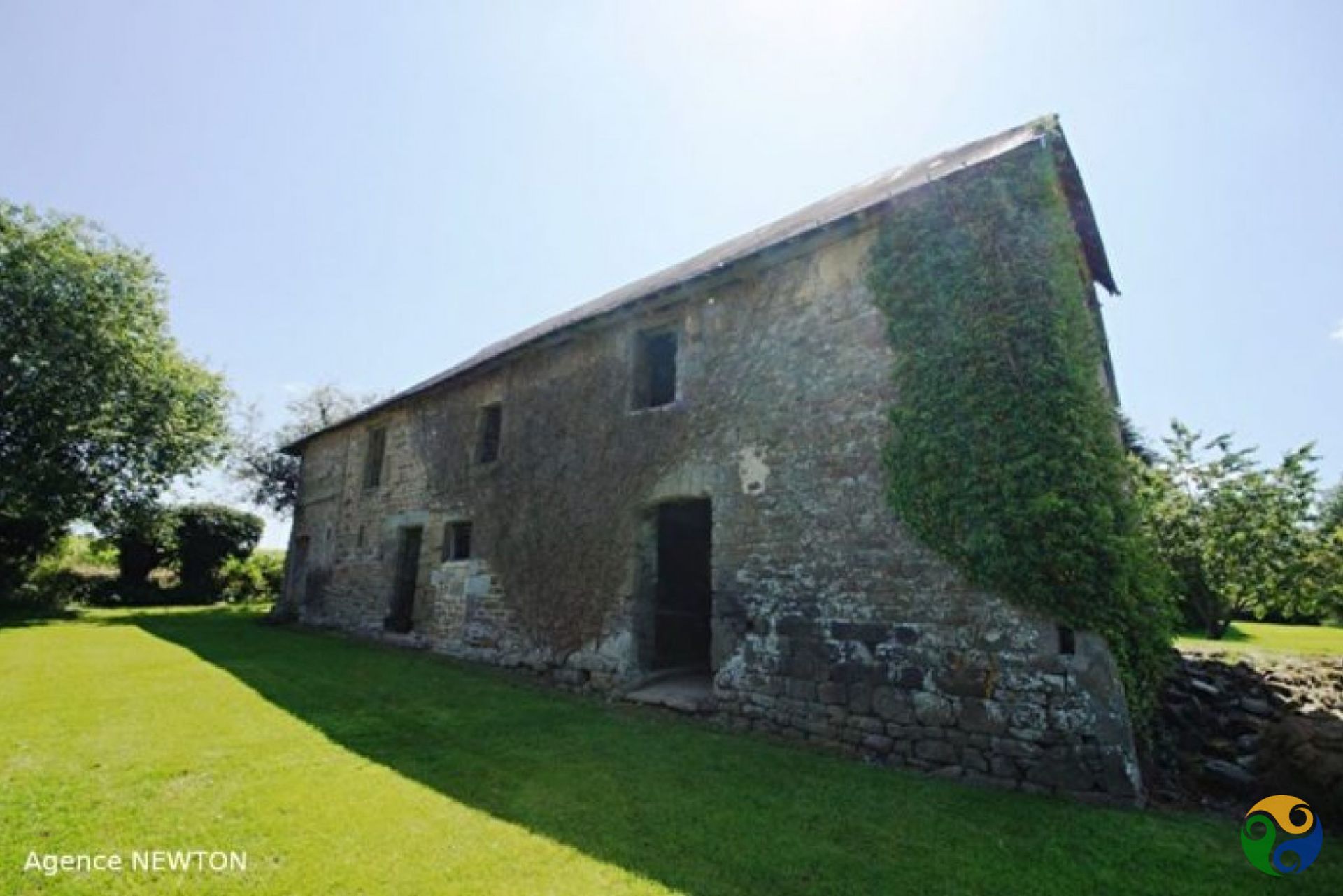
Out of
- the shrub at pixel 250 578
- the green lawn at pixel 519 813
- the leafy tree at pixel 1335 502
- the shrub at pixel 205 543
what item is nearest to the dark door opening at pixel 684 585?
the green lawn at pixel 519 813

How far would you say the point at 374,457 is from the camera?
1503 cm

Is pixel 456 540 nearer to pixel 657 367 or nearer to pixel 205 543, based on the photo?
pixel 657 367

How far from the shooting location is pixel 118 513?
1919cm

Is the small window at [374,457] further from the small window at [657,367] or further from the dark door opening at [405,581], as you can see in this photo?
the small window at [657,367]

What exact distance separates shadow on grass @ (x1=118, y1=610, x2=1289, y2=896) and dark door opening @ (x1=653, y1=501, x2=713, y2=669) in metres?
2.06

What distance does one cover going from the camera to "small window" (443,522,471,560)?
11.7m

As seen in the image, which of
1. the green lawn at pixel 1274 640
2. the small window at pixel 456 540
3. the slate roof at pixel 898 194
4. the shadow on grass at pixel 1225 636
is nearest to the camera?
the slate roof at pixel 898 194

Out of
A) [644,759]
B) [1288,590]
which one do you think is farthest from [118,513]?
[1288,590]

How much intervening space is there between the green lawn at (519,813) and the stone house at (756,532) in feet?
1.91

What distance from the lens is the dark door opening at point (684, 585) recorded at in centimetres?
934

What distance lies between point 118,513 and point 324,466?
7997 millimetres

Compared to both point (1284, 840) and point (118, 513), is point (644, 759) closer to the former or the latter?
point (1284, 840)

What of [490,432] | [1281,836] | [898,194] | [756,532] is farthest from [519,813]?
[490,432]

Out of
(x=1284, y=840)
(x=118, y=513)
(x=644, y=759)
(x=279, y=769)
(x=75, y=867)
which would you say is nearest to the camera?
(x=75, y=867)
